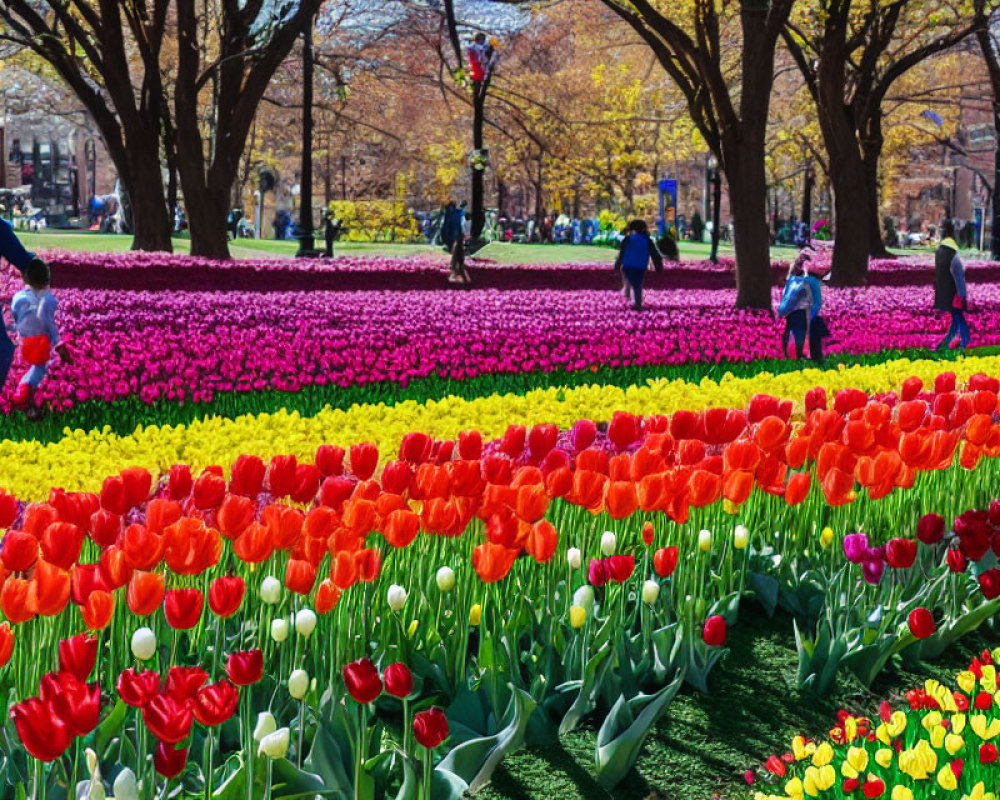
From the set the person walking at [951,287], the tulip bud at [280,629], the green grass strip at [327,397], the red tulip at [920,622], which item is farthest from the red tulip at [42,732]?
the person walking at [951,287]

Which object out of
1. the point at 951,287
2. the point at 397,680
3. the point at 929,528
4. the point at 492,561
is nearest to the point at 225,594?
the point at 397,680

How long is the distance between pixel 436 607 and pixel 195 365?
260 inches

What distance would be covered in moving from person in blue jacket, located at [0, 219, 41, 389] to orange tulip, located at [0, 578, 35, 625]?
4613 millimetres

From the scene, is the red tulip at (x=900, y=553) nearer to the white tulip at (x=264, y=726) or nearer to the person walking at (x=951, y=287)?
the white tulip at (x=264, y=726)

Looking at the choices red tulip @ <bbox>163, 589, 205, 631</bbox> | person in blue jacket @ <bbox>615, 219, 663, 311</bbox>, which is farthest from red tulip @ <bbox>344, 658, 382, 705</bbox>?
person in blue jacket @ <bbox>615, 219, 663, 311</bbox>

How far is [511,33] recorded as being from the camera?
152 ft

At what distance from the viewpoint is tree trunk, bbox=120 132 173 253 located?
917 inches

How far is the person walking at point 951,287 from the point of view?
567 inches

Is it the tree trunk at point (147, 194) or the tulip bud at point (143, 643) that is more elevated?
the tree trunk at point (147, 194)

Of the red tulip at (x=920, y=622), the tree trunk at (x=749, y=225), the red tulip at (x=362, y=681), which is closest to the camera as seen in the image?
the red tulip at (x=362, y=681)

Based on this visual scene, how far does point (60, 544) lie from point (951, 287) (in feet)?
41.8

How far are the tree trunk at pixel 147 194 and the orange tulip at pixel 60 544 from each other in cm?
2044

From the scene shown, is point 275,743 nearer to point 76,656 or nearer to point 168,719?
point 168,719

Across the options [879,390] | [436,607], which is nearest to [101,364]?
[879,390]
